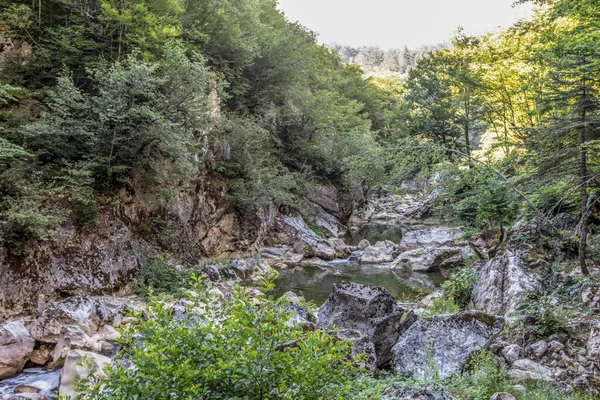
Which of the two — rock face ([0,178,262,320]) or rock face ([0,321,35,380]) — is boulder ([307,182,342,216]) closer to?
rock face ([0,178,262,320])

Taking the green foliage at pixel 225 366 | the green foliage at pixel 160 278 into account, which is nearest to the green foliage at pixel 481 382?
the green foliage at pixel 225 366

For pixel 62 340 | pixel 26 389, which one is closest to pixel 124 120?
pixel 62 340

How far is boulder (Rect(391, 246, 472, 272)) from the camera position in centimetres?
1492

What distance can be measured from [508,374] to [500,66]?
16244 millimetres

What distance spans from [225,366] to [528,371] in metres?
4.36

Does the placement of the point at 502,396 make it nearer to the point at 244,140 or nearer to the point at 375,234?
the point at 244,140

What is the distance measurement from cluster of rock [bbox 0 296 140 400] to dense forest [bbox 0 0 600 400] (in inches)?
71.0

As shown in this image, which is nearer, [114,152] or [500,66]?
[114,152]

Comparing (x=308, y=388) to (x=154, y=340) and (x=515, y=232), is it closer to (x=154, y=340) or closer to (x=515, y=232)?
(x=154, y=340)

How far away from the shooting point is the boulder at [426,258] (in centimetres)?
1492

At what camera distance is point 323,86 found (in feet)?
105

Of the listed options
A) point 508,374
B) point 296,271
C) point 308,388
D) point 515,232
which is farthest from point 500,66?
point 308,388

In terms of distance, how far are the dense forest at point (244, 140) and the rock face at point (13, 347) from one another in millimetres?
2035

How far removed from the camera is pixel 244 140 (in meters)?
16.2
